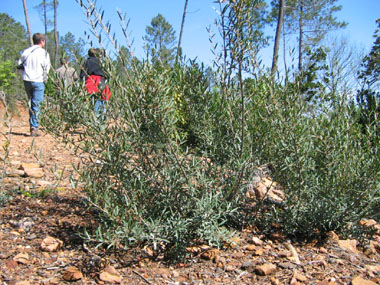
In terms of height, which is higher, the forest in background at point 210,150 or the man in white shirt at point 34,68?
the man in white shirt at point 34,68

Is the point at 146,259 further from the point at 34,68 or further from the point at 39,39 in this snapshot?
the point at 39,39

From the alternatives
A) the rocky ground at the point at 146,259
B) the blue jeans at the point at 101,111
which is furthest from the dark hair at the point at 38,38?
the blue jeans at the point at 101,111

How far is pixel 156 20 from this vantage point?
99.3 ft

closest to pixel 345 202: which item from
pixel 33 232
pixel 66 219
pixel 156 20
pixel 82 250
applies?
pixel 82 250

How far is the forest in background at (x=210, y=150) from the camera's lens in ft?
6.60

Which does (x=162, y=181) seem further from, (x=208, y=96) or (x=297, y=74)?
(x=297, y=74)

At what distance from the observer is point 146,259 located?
2205 mm

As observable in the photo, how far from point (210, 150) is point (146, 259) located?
0.87 metres

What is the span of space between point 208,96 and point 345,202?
130 cm

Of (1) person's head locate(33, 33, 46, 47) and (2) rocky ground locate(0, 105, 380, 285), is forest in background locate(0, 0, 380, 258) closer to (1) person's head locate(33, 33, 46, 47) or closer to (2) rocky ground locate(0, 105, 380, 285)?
(2) rocky ground locate(0, 105, 380, 285)

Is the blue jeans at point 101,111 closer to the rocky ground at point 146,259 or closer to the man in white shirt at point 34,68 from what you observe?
the rocky ground at point 146,259

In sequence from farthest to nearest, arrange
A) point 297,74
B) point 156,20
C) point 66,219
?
point 156,20, point 66,219, point 297,74

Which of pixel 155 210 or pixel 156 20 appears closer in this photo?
pixel 155 210

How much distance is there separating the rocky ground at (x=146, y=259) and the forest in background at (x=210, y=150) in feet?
0.43
